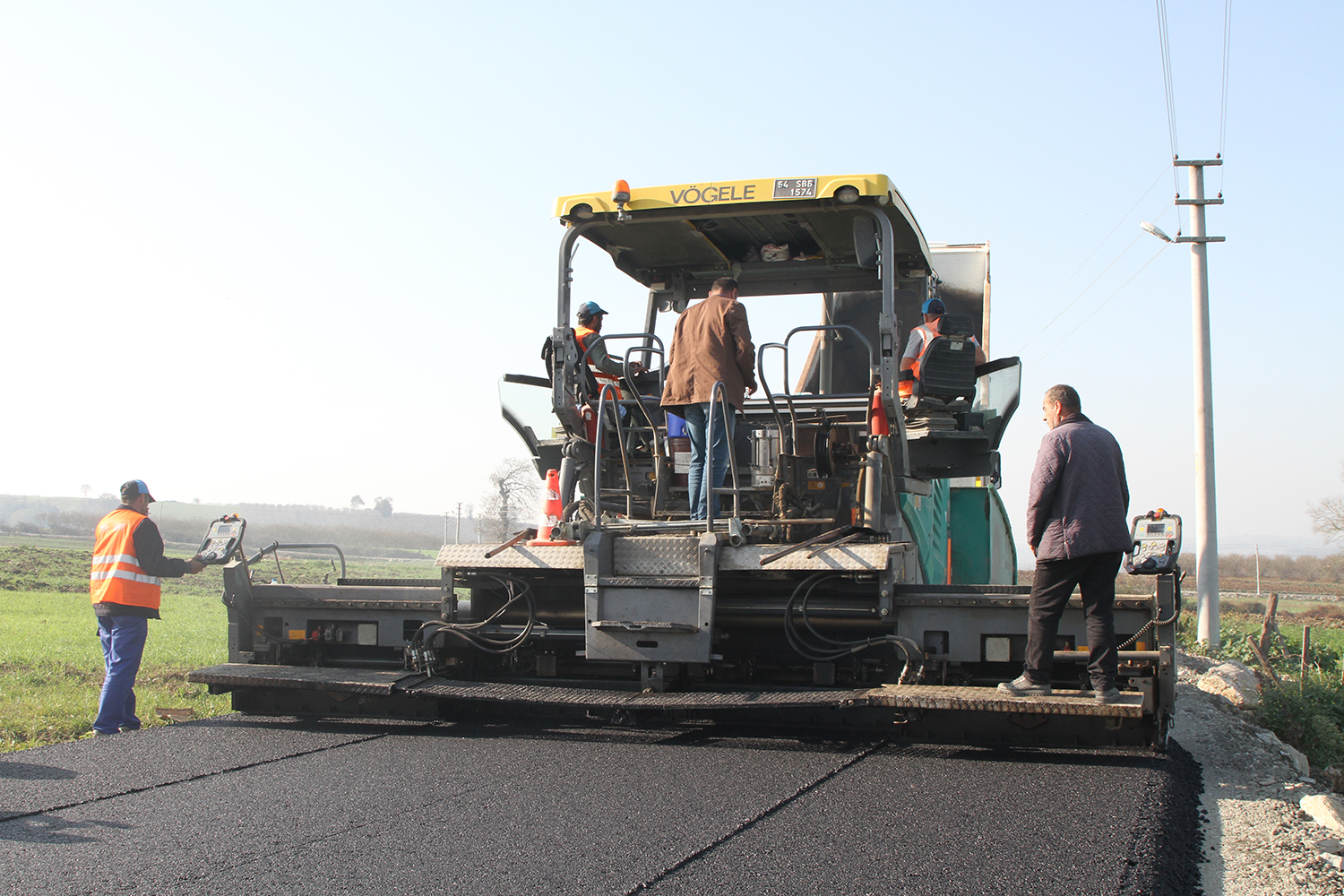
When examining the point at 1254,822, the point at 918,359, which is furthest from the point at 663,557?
the point at 1254,822

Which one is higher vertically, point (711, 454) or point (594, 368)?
point (594, 368)

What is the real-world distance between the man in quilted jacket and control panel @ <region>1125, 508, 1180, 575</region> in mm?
213

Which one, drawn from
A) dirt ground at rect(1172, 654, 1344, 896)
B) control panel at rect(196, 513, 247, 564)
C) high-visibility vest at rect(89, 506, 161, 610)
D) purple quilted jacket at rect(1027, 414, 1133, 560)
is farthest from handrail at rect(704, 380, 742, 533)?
high-visibility vest at rect(89, 506, 161, 610)

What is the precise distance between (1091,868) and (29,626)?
1978 cm

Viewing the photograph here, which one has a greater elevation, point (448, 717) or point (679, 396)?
point (679, 396)

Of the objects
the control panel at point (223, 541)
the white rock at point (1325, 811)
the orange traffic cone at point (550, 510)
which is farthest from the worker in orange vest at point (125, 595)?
the white rock at point (1325, 811)

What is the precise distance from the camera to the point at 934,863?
3.34 m

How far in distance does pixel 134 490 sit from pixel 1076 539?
217 inches

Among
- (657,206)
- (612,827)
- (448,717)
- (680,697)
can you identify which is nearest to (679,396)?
(657,206)

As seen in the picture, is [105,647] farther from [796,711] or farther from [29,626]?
[29,626]

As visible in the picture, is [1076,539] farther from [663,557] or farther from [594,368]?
[594,368]

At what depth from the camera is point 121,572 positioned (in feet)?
21.5

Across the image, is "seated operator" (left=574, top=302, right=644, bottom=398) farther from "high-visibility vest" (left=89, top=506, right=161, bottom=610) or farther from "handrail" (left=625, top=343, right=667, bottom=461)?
"high-visibility vest" (left=89, top=506, right=161, bottom=610)

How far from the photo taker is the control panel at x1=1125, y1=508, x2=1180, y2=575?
494cm
